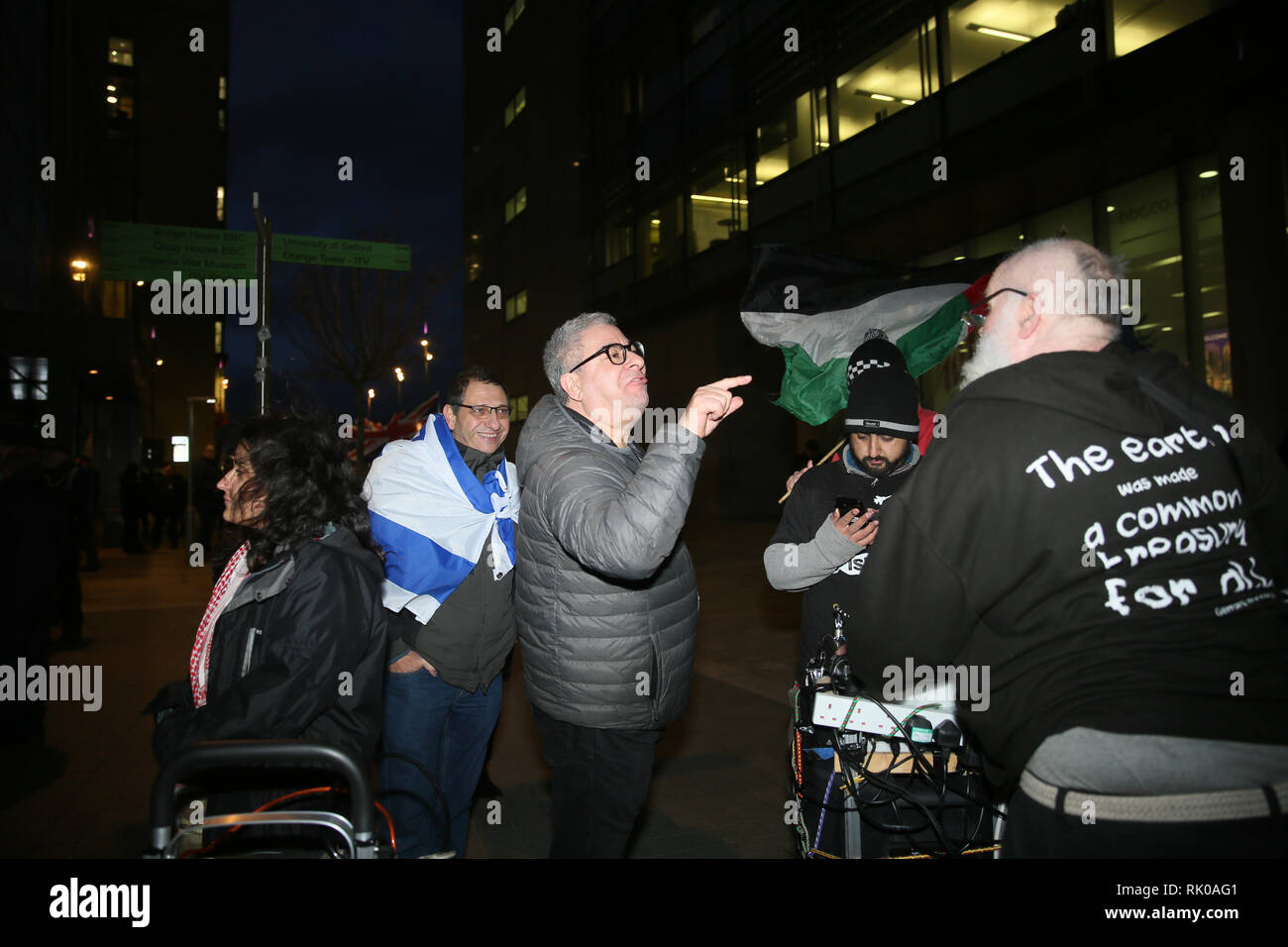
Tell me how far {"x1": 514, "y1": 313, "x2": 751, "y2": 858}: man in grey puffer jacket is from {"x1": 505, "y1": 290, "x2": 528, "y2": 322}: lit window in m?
30.9

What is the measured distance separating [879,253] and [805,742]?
1639 centimetres

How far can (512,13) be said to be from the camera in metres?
34.1

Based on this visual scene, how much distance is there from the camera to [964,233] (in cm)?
1523

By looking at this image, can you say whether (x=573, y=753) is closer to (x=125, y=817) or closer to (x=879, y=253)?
(x=125, y=817)

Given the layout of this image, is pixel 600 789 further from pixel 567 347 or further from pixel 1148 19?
pixel 1148 19

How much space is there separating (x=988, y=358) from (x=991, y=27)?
560 inches

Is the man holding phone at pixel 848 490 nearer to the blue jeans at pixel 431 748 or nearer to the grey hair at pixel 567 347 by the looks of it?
the grey hair at pixel 567 347

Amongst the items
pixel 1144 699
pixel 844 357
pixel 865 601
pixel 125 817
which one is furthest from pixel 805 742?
pixel 125 817

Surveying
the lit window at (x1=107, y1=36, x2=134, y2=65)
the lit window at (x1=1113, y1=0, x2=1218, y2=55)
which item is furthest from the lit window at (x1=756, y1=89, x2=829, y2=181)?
the lit window at (x1=107, y1=36, x2=134, y2=65)

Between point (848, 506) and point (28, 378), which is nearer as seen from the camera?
point (848, 506)

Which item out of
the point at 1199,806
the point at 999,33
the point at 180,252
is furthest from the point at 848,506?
the point at 999,33

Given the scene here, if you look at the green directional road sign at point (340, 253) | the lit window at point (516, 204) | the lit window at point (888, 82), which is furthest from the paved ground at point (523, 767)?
the lit window at point (516, 204)

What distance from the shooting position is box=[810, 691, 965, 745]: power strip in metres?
2.25

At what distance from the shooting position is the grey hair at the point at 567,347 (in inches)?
105
